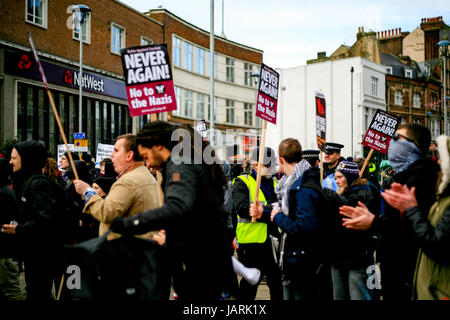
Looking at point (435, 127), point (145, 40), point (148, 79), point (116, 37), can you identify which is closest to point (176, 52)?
point (145, 40)

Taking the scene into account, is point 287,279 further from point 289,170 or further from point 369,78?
point 369,78

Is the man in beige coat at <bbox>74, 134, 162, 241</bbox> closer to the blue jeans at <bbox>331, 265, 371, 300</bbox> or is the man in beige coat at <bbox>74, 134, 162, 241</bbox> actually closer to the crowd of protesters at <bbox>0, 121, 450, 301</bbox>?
the crowd of protesters at <bbox>0, 121, 450, 301</bbox>

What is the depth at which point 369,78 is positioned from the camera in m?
42.4

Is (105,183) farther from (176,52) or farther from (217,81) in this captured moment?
(217,81)

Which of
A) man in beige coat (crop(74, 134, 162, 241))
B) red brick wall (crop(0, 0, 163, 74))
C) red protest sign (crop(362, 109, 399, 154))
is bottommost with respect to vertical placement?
man in beige coat (crop(74, 134, 162, 241))

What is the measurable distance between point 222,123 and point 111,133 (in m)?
13.3

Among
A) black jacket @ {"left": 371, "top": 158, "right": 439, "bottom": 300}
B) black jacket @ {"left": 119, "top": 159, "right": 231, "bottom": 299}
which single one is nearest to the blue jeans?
black jacket @ {"left": 371, "top": 158, "right": 439, "bottom": 300}

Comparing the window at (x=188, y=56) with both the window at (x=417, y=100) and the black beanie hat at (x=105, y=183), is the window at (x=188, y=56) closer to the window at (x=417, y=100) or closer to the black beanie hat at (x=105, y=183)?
the window at (x=417, y=100)

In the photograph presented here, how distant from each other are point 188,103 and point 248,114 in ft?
29.5

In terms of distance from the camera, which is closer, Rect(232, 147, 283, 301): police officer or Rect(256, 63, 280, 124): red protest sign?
Rect(232, 147, 283, 301): police officer

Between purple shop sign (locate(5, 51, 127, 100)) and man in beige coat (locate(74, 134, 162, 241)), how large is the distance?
53.4 ft

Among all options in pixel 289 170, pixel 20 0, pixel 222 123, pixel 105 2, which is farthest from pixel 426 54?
pixel 289 170

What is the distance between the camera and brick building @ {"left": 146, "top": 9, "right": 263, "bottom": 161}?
104 ft

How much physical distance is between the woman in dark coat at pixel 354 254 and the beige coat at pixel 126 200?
2122 millimetres
